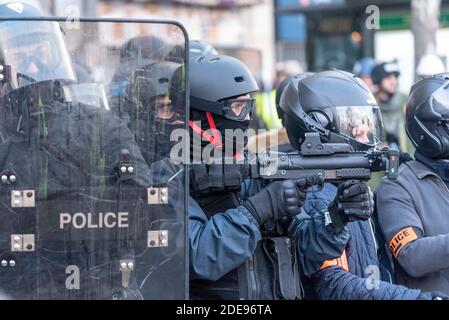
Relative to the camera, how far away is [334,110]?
3.86m

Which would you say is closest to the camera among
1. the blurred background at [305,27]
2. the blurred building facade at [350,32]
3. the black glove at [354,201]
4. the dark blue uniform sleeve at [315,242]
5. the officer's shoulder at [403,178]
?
the black glove at [354,201]

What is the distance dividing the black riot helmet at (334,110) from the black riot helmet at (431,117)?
6.6 inches

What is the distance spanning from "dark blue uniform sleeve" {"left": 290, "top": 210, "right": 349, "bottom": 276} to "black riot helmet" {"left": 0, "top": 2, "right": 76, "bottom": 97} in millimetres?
1116

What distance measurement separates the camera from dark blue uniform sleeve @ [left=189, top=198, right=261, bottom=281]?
10.2ft

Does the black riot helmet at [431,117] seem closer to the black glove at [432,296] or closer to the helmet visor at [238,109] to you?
the black glove at [432,296]

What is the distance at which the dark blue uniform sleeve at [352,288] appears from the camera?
3.37 metres

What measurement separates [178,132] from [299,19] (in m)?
18.4

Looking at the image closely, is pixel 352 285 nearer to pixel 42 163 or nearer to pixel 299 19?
pixel 42 163

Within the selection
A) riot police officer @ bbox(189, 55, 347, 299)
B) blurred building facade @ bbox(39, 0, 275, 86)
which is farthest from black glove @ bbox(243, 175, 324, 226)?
blurred building facade @ bbox(39, 0, 275, 86)

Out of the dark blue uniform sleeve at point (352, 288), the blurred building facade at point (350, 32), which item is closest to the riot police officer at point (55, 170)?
the dark blue uniform sleeve at point (352, 288)
